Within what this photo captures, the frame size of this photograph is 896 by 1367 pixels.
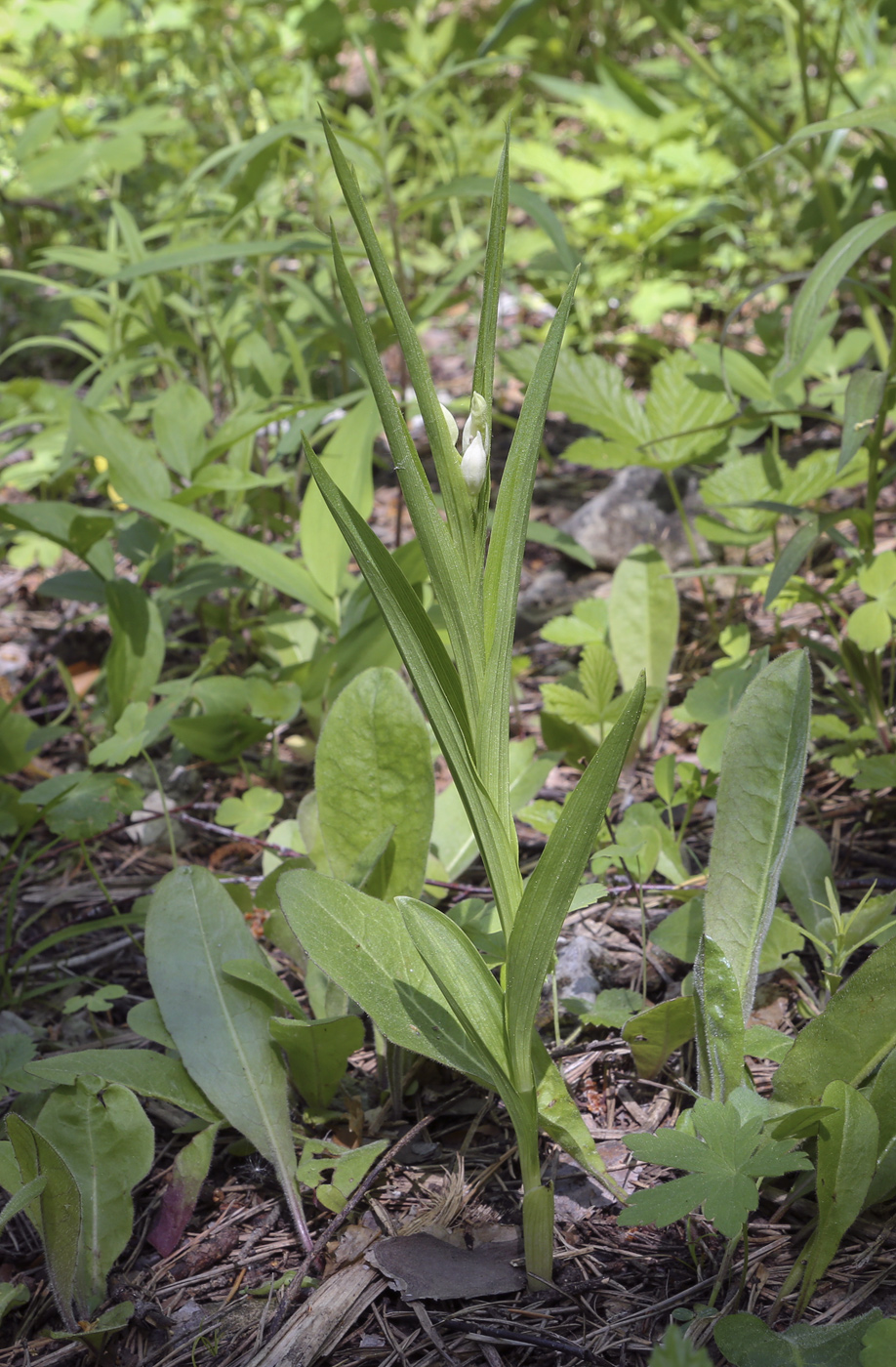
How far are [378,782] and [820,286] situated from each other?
997mm

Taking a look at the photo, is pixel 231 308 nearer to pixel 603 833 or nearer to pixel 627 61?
pixel 603 833

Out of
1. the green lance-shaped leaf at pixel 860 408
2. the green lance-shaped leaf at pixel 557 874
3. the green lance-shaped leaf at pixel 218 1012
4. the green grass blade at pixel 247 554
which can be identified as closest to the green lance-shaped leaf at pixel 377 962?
the green lance-shaped leaf at pixel 557 874

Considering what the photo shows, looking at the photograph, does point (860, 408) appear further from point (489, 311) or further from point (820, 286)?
point (489, 311)

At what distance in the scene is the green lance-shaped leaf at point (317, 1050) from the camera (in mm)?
1141

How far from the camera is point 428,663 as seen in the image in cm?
90

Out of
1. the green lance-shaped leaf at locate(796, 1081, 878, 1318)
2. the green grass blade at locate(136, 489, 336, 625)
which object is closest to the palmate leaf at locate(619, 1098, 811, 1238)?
the green lance-shaped leaf at locate(796, 1081, 878, 1318)

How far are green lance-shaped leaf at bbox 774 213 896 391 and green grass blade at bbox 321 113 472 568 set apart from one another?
82 cm

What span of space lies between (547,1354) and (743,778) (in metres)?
0.64

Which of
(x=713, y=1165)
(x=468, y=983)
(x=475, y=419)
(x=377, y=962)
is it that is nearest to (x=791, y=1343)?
(x=713, y=1165)

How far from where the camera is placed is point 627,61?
498 centimetres

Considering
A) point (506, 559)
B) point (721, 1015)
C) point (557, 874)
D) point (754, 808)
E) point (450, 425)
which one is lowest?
point (721, 1015)

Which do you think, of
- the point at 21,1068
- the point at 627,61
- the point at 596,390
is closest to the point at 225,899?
the point at 21,1068

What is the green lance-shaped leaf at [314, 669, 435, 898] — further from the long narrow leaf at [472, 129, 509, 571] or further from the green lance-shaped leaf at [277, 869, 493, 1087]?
the long narrow leaf at [472, 129, 509, 571]

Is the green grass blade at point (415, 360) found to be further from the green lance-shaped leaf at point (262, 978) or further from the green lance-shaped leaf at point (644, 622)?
the green lance-shaped leaf at point (644, 622)
